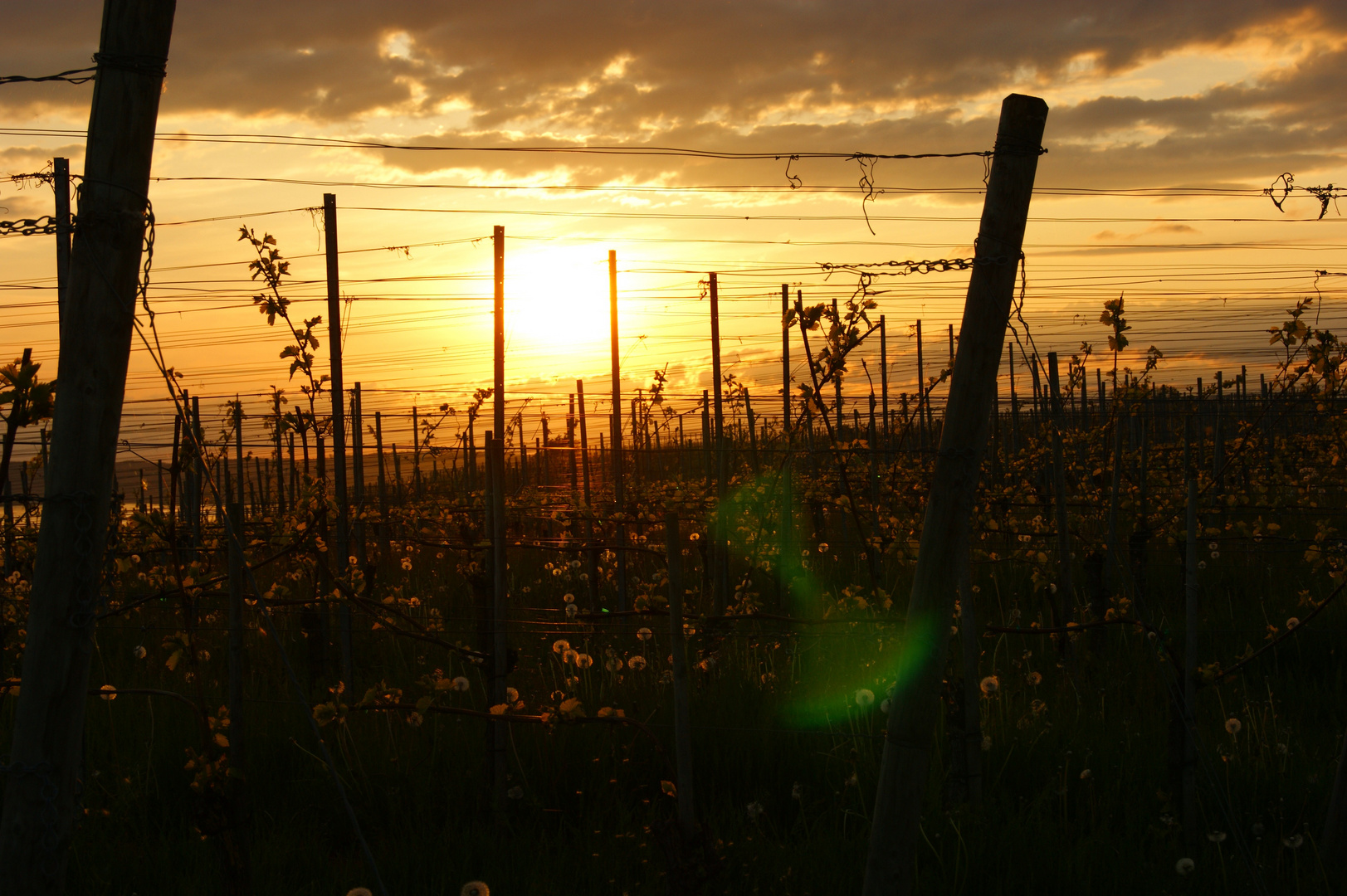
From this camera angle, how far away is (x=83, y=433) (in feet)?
7.33

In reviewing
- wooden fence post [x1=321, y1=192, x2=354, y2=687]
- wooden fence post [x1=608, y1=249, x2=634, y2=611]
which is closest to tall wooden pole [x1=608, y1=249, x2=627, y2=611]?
wooden fence post [x1=608, y1=249, x2=634, y2=611]

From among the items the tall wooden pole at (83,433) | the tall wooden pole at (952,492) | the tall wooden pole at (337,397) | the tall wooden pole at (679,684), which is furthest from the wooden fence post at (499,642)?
the tall wooden pole at (337,397)

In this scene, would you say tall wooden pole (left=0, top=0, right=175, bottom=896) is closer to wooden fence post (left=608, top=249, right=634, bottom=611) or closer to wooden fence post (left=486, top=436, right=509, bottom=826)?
wooden fence post (left=486, top=436, right=509, bottom=826)

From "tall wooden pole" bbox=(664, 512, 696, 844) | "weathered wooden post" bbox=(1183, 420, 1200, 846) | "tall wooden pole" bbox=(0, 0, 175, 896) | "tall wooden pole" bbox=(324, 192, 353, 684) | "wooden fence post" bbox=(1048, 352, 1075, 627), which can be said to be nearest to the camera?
"tall wooden pole" bbox=(0, 0, 175, 896)

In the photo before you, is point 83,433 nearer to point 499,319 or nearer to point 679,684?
point 679,684

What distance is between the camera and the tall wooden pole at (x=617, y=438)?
25.6 feet

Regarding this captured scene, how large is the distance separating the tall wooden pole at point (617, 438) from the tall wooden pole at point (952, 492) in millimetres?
4747

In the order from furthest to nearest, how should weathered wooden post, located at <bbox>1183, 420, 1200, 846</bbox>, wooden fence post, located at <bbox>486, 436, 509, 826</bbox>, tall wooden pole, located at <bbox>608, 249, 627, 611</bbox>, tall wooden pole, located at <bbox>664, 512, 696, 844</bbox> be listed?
tall wooden pole, located at <bbox>608, 249, 627, 611</bbox> → wooden fence post, located at <bbox>486, 436, 509, 826</bbox> → weathered wooden post, located at <bbox>1183, 420, 1200, 846</bbox> → tall wooden pole, located at <bbox>664, 512, 696, 844</bbox>

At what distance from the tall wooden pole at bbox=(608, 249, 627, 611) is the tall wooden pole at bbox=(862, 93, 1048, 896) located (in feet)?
15.6

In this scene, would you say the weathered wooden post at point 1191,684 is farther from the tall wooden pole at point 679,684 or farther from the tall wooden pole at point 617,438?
the tall wooden pole at point 617,438

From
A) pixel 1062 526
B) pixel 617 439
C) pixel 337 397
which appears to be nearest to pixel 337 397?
pixel 337 397

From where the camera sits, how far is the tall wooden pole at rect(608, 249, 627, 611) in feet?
25.6

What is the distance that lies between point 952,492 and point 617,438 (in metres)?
5.48

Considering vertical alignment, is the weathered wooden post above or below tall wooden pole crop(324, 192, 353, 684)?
below
